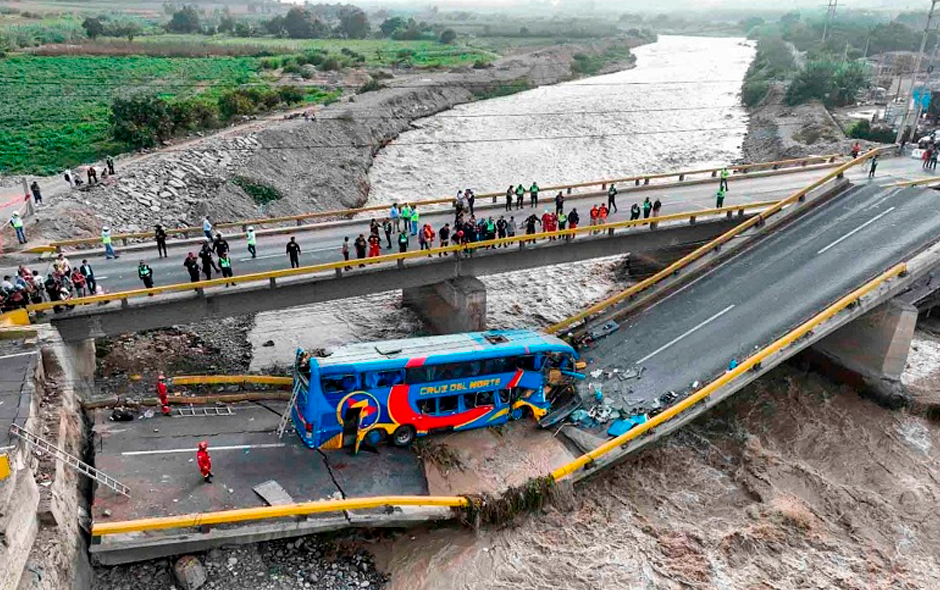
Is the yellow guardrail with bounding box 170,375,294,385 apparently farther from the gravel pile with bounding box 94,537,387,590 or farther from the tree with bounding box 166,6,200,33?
the tree with bounding box 166,6,200,33

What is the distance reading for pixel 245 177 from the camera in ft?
158

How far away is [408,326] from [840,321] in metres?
18.0

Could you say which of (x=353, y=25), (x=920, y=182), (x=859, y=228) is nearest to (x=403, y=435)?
(x=859, y=228)

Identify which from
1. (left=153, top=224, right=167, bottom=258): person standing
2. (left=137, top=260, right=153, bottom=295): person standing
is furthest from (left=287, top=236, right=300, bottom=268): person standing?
(left=153, top=224, right=167, bottom=258): person standing

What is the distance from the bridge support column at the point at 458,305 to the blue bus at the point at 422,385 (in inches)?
228

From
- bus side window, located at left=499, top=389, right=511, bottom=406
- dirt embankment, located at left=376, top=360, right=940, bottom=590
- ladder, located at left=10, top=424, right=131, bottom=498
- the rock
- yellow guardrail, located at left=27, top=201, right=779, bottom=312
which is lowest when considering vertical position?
dirt embankment, located at left=376, top=360, right=940, bottom=590

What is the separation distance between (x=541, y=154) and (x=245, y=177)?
29056mm

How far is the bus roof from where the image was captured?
20.0 metres

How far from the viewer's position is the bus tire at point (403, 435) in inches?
826

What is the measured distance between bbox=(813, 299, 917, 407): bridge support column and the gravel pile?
19942mm

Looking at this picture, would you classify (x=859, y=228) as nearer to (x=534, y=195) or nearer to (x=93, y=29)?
(x=534, y=195)

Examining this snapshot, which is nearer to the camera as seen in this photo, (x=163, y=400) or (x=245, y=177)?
(x=163, y=400)

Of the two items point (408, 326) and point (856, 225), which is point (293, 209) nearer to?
point (408, 326)

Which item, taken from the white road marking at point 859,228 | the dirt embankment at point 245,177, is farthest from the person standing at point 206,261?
the white road marking at point 859,228
